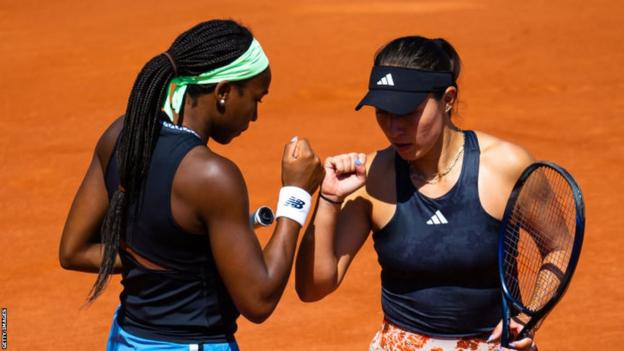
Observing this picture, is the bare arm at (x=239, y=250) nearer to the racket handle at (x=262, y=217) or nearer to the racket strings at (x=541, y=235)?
the racket handle at (x=262, y=217)

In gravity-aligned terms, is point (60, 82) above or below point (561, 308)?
below

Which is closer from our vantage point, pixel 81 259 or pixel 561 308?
pixel 81 259

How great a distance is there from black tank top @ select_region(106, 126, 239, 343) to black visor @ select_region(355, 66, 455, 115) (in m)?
0.73

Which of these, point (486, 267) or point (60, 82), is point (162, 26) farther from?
point (486, 267)

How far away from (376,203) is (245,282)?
30.6 inches

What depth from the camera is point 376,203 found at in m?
4.09

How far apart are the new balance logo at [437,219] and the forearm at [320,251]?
13.8 inches

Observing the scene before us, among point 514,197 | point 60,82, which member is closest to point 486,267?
point 514,197

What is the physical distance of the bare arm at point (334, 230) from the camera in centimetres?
398

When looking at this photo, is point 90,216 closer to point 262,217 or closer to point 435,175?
point 262,217

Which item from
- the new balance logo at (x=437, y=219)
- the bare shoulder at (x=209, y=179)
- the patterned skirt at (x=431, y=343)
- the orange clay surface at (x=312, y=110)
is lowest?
the orange clay surface at (x=312, y=110)

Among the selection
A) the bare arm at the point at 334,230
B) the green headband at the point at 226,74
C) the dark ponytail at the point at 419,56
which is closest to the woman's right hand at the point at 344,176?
the bare arm at the point at 334,230

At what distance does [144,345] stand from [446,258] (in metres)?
1.13

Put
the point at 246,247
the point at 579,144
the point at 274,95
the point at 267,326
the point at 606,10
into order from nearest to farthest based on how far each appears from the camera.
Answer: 1. the point at 246,247
2. the point at 267,326
3. the point at 579,144
4. the point at 274,95
5. the point at 606,10
